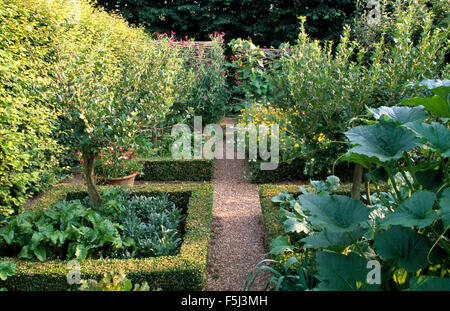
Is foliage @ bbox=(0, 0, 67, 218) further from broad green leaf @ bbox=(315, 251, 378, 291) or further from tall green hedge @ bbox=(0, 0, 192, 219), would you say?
broad green leaf @ bbox=(315, 251, 378, 291)

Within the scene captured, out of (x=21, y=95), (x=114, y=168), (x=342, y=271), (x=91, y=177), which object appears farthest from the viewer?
(x=114, y=168)

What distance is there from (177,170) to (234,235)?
2.00m

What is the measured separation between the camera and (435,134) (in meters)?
1.62

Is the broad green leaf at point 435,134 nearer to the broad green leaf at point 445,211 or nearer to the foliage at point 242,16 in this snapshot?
the broad green leaf at point 445,211

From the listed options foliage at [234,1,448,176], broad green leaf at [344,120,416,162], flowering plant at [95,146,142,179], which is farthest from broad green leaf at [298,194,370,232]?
flowering plant at [95,146,142,179]

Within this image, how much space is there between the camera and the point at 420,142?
1.74 m

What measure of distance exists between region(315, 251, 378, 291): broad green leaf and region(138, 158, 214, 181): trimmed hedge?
4.12 meters

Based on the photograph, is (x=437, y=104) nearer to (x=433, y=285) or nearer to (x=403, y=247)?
(x=403, y=247)

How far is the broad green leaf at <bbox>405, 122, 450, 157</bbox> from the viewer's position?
159cm

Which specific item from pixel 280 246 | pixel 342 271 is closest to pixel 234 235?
pixel 280 246

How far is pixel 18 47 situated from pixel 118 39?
11.3 feet

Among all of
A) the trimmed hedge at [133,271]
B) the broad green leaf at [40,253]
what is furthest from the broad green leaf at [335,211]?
the broad green leaf at [40,253]

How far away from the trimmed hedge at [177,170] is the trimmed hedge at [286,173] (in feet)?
2.36
